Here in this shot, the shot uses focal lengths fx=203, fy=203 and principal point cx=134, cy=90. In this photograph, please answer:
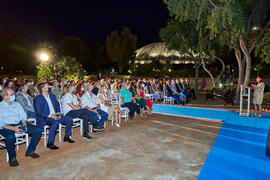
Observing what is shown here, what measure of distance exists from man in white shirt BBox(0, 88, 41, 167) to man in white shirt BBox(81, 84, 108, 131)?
1.72 m

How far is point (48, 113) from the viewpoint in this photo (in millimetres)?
4562

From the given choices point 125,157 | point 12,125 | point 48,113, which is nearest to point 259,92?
point 125,157

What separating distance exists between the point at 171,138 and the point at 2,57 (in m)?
43.8

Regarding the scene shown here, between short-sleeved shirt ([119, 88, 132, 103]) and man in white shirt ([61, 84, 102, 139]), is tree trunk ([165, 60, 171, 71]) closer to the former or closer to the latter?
short-sleeved shirt ([119, 88, 132, 103])

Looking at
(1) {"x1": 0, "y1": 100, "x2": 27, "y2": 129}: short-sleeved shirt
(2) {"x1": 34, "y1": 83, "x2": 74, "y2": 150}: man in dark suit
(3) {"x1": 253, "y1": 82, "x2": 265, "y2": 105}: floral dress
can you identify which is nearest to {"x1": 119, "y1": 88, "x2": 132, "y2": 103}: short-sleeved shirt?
(2) {"x1": 34, "y1": 83, "x2": 74, "y2": 150}: man in dark suit

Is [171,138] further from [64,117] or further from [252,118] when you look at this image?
[252,118]

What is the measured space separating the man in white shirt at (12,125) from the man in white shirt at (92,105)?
1.72 metres

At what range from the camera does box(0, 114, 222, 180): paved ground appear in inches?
131

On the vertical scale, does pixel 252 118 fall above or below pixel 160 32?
below

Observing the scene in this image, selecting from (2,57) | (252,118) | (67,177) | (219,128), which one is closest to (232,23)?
(252,118)

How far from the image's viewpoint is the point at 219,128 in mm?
6418

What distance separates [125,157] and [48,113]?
201cm

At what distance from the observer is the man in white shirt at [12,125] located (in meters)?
3.61

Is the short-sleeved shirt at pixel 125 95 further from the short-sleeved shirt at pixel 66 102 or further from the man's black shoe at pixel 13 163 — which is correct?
the man's black shoe at pixel 13 163
